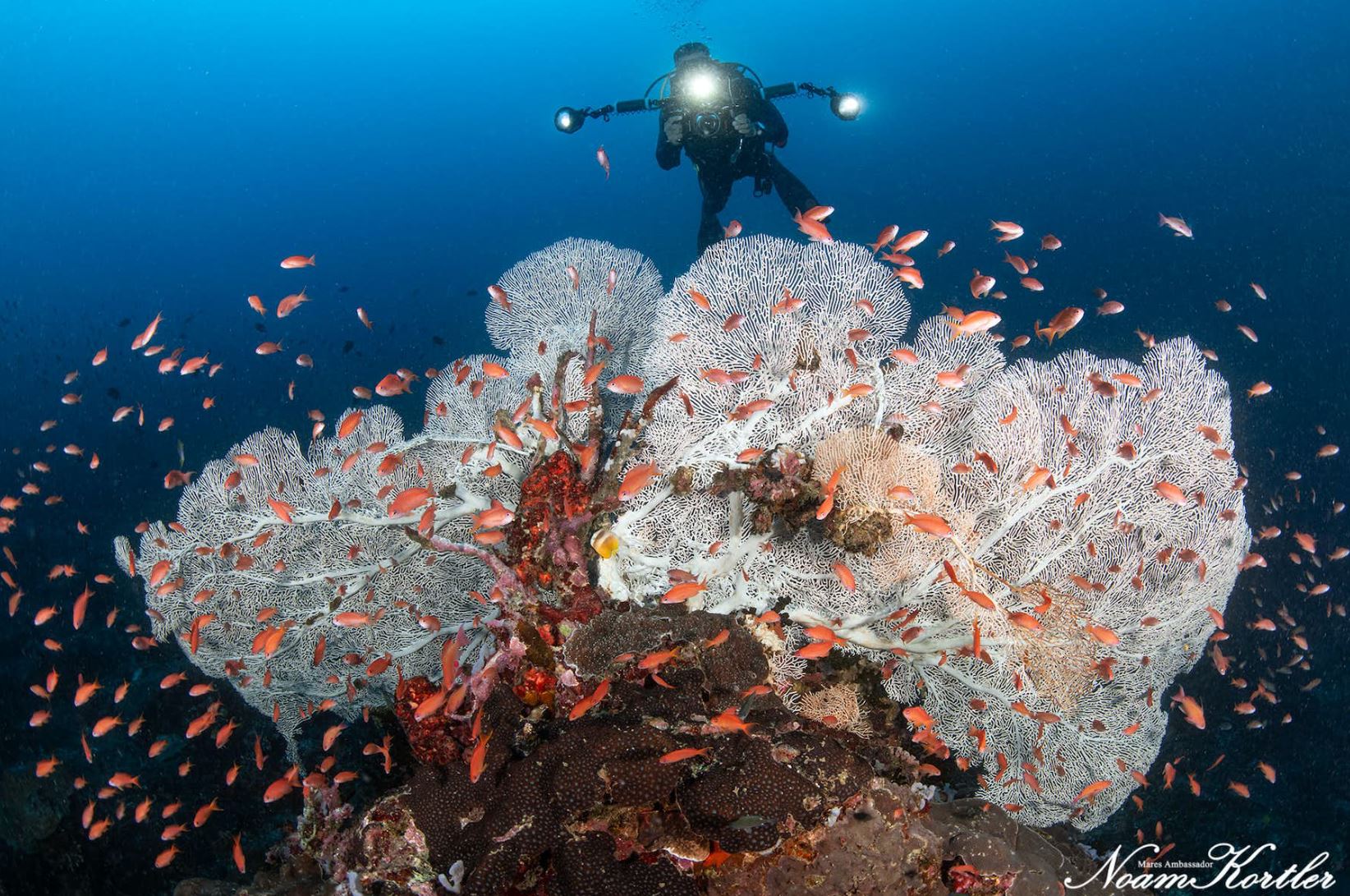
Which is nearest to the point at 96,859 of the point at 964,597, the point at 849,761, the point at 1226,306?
the point at 849,761

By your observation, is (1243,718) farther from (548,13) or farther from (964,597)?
(548,13)

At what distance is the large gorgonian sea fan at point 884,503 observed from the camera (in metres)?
4.59

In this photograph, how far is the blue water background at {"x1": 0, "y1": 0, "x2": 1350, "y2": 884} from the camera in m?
16.6

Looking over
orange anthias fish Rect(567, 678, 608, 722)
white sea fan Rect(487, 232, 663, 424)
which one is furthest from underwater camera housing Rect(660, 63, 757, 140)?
orange anthias fish Rect(567, 678, 608, 722)

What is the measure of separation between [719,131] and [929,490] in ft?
28.0

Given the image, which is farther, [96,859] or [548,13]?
[548,13]

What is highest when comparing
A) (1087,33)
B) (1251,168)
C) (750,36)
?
(750,36)

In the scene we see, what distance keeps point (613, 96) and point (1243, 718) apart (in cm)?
14023

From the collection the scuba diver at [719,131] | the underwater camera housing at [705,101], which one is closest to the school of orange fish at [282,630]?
the scuba diver at [719,131]

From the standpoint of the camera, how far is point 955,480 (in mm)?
4875

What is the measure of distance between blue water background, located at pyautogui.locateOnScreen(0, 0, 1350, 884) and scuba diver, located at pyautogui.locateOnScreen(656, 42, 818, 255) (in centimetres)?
1100

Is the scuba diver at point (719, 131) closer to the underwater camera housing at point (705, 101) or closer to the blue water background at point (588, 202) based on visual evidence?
the underwater camera housing at point (705, 101)

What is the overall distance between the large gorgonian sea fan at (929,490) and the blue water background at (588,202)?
279 inches

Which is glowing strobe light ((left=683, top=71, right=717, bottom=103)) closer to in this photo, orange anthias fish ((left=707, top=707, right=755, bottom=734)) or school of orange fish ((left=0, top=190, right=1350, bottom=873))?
school of orange fish ((left=0, top=190, right=1350, bottom=873))
